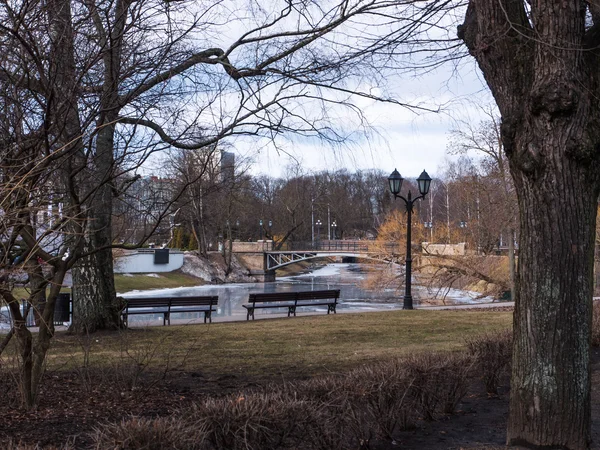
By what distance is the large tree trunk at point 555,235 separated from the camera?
4.39 m

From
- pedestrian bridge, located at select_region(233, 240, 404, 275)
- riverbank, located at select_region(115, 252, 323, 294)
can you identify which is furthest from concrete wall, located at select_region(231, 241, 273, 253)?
riverbank, located at select_region(115, 252, 323, 294)

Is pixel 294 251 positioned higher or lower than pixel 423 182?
lower

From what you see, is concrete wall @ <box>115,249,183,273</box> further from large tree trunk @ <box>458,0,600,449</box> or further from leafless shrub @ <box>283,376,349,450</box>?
large tree trunk @ <box>458,0,600,449</box>

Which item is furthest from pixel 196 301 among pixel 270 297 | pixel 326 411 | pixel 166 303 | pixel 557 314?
pixel 557 314

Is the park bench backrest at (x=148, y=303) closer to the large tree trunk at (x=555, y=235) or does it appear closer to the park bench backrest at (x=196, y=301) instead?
the park bench backrest at (x=196, y=301)

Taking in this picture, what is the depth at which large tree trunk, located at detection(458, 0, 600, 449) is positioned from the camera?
4.39m

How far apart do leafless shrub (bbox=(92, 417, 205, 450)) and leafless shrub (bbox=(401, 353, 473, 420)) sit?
2.14m

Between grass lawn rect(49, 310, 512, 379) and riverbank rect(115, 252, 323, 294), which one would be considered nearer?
grass lawn rect(49, 310, 512, 379)

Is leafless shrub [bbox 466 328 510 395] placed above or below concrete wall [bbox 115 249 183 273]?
above

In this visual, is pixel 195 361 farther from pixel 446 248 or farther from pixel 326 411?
pixel 446 248

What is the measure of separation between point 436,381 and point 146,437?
9.13 feet

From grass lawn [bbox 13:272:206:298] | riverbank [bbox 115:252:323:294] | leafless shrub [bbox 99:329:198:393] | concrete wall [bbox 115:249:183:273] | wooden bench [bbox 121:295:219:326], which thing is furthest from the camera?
concrete wall [bbox 115:249:183:273]

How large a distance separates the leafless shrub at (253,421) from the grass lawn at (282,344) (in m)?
2.25

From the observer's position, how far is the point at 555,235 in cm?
442
